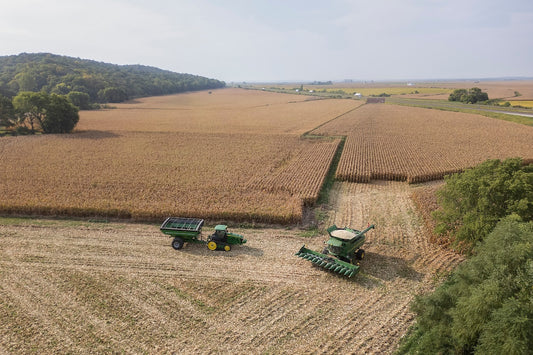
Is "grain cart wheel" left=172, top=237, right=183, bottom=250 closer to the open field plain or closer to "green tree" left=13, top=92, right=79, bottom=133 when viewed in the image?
the open field plain

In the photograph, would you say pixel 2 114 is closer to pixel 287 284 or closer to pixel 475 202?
pixel 287 284

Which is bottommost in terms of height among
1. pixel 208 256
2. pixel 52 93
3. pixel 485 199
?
pixel 208 256

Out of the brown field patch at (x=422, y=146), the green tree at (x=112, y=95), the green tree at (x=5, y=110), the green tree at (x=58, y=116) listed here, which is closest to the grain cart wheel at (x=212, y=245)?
the brown field patch at (x=422, y=146)

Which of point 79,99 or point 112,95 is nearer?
point 79,99

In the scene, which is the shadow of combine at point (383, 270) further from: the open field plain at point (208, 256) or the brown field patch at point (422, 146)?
the brown field patch at point (422, 146)

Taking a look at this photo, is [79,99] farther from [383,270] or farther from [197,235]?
[383,270]

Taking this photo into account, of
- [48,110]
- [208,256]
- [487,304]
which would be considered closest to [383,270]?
[487,304]
